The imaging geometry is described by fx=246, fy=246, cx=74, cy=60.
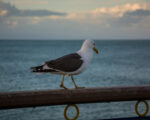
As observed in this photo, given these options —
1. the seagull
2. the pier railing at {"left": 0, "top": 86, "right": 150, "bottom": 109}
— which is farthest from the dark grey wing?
the pier railing at {"left": 0, "top": 86, "right": 150, "bottom": 109}

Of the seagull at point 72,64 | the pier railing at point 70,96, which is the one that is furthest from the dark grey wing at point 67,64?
the pier railing at point 70,96

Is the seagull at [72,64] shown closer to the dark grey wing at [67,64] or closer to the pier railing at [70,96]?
the dark grey wing at [67,64]

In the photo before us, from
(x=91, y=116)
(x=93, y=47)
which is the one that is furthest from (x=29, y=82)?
(x=93, y=47)

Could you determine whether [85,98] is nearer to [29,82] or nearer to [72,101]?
[72,101]

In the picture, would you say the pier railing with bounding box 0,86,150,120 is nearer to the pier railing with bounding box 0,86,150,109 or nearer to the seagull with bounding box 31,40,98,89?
the pier railing with bounding box 0,86,150,109

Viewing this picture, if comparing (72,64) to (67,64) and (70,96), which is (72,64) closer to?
(67,64)

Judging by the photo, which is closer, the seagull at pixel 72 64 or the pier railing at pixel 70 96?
the pier railing at pixel 70 96

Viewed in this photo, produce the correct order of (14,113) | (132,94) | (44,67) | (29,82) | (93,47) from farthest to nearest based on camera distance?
(29,82)
(14,113)
(93,47)
(44,67)
(132,94)

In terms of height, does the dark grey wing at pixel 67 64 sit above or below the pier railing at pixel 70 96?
above

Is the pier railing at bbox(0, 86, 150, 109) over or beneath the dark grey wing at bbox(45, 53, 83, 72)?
beneath

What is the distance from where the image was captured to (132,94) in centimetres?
227

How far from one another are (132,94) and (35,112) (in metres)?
15.5

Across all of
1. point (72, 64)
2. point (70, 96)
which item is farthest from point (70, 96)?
point (72, 64)

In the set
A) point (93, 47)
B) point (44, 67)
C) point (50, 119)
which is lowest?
point (50, 119)
